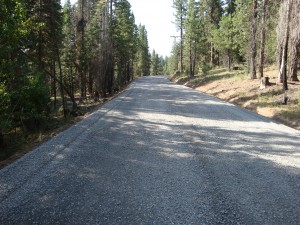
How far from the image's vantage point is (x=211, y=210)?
4254mm

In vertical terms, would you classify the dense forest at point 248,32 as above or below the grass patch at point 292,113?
above

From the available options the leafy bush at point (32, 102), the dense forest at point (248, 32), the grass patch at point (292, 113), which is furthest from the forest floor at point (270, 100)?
the leafy bush at point (32, 102)

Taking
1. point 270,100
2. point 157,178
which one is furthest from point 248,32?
point 157,178

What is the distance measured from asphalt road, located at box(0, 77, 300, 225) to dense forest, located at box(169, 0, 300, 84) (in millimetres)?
7725

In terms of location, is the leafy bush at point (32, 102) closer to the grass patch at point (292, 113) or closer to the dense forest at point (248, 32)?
the grass patch at point (292, 113)

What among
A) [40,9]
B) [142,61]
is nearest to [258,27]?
[40,9]

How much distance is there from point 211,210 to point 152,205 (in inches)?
36.4

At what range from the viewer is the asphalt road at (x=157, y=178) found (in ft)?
13.5

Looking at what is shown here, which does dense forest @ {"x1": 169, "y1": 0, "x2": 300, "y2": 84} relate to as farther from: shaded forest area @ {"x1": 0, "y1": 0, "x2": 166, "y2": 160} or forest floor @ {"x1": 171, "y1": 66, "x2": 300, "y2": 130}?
shaded forest area @ {"x1": 0, "y1": 0, "x2": 166, "y2": 160}

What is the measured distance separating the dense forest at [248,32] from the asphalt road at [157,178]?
304 inches

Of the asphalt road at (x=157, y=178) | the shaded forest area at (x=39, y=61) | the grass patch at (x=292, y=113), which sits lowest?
the asphalt road at (x=157, y=178)

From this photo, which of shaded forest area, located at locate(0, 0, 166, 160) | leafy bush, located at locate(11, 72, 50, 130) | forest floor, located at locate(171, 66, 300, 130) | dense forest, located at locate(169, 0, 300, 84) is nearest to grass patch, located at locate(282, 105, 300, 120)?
forest floor, located at locate(171, 66, 300, 130)

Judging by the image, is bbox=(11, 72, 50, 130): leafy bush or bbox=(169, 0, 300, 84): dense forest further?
bbox=(169, 0, 300, 84): dense forest

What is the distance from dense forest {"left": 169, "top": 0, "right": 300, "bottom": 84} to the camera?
14.4 meters
